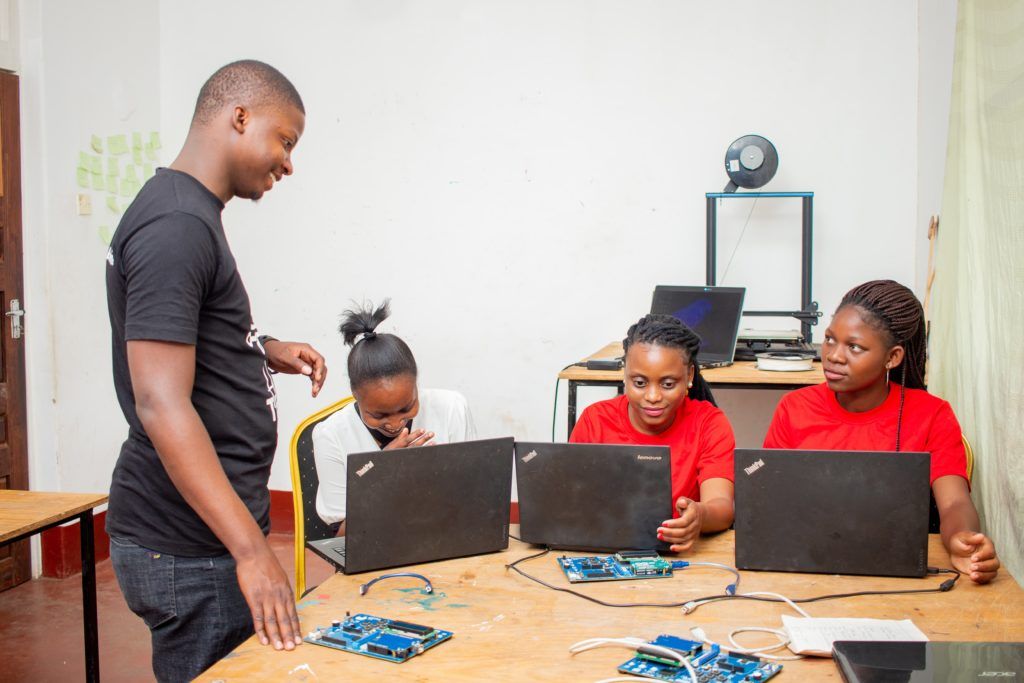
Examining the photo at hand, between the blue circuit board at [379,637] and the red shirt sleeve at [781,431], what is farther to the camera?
the red shirt sleeve at [781,431]

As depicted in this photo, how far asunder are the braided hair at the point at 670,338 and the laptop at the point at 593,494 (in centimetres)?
52

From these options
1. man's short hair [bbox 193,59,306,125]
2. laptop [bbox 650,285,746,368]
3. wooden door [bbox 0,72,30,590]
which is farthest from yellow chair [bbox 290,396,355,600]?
wooden door [bbox 0,72,30,590]

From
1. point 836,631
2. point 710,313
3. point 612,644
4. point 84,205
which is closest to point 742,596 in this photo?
point 836,631

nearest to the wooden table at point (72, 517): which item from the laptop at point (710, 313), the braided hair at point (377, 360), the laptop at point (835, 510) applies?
the braided hair at point (377, 360)

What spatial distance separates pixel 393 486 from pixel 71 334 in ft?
8.69

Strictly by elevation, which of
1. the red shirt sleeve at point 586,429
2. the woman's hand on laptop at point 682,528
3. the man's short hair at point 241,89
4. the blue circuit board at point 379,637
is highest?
the man's short hair at point 241,89

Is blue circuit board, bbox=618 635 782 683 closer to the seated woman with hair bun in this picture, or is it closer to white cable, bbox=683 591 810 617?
white cable, bbox=683 591 810 617

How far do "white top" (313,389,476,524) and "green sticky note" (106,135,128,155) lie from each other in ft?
7.36

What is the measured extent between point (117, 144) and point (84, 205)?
373 millimetres

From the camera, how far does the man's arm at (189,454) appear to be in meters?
1.28

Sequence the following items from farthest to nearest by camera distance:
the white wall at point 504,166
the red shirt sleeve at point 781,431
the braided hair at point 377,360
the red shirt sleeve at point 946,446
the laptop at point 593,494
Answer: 1. the white wall at point 504,166
2. the braided hair at point 377,360
3. the red shirt sleeve at point 781,431
4. the red shirt sleeve at point 946,446
5. the laptop at point 593,494

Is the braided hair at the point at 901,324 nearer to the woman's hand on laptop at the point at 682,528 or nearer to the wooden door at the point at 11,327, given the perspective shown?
the woman's hand on laptop at the point at 682,528

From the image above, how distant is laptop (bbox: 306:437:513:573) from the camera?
1657 mm

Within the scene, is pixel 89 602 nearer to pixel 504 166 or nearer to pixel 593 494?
pixel 593 494
